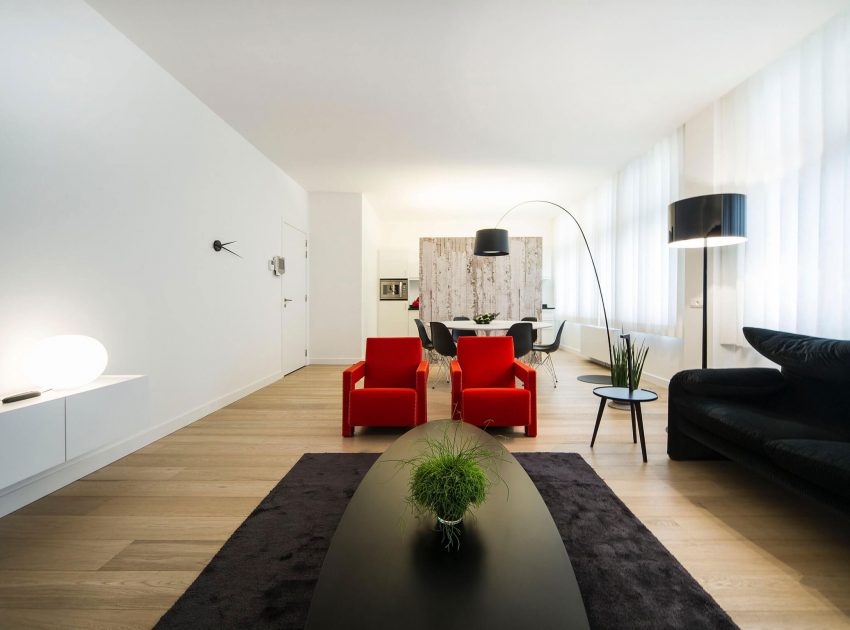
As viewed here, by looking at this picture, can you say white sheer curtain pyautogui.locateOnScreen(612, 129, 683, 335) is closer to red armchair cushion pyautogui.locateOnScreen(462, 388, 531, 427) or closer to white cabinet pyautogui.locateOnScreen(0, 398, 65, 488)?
red armchair cushion pyautogui.locateOnScreen(462, 388, 531, 427)

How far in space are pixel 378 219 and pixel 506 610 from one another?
356 inches

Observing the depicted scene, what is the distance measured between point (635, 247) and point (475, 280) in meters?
3.26

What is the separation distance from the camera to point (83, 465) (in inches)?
105

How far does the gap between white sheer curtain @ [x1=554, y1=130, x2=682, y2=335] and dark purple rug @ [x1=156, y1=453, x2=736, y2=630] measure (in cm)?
357

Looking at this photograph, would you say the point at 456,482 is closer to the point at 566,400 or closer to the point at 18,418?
the point at 18,418

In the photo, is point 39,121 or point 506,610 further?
point 39,121

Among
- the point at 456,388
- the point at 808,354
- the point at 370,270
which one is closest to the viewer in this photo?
the point at 808,354

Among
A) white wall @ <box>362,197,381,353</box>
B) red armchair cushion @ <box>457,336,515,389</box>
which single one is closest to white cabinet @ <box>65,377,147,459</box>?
red armchair cushion @ <box>457,336,515,389</box>

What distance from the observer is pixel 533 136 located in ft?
16.0

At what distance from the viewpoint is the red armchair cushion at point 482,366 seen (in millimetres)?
3787

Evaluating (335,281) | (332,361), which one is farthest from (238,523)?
(335,281)

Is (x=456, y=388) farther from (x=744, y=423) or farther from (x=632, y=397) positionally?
(x=744, y=423)

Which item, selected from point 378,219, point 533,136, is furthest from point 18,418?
point 378,219

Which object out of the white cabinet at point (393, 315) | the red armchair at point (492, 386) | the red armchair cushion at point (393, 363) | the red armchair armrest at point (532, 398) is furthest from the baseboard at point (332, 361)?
the red armchair armrest at point (532, 398)
